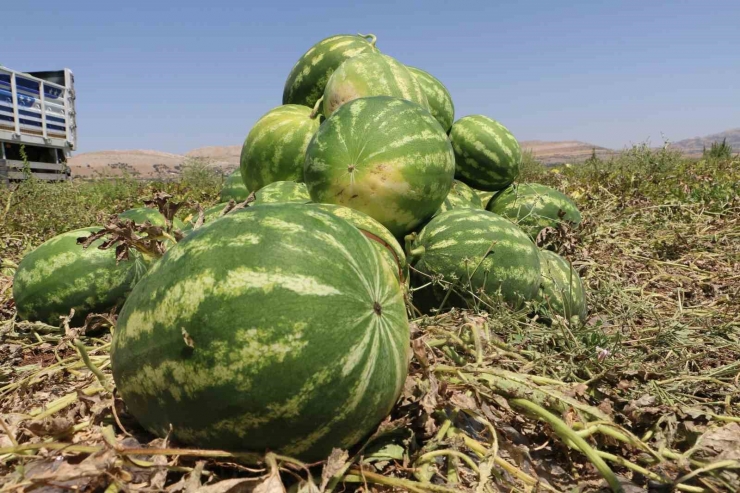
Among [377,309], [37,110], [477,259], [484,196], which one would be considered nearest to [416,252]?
[477,259]

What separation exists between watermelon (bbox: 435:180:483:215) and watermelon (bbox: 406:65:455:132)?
50cm

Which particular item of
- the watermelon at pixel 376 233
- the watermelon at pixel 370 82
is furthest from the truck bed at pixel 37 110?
the watermelon at pixel 376 233

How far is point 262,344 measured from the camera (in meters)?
1.31

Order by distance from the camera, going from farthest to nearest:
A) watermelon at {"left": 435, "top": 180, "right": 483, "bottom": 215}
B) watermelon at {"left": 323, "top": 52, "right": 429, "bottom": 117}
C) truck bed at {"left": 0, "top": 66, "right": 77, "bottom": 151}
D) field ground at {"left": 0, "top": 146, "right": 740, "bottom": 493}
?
truck bed at {"left": 0, "top": 66, "right": 77, "bottom": 151} < watermelon at {"left": 435, "top": 180, "right": 483, "bottom": 215} < watermelon at {"left": 323, "top": 52, "right": 429, "bottom": 117} < field ground at {"left": 0, "top": 146, "right": 740, "bottom": 493}

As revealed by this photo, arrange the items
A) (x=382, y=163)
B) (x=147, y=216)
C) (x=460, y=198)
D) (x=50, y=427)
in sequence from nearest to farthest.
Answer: (x=50, y=427)
(x=382, y=163)
(x=147, y=216)
(x=460, y=198)

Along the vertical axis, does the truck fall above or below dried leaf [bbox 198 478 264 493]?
above

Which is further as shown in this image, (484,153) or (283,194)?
(484,153)

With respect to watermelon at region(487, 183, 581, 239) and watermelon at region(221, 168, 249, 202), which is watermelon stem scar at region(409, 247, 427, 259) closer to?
watermelon at region(487, 183, 581, 239)

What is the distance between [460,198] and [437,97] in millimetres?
807

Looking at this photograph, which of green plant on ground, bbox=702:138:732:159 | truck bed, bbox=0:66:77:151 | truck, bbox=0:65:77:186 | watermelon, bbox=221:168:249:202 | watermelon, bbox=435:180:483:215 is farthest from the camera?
truck bed, bbox=0:66:77:151

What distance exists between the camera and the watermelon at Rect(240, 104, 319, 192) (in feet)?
11.5

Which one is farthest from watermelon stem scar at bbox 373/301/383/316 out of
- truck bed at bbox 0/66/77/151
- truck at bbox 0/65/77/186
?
truck bed at bbox 0/66/77/151

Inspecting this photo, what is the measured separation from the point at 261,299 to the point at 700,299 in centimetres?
322

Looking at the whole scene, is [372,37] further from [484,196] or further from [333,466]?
[333,466]
